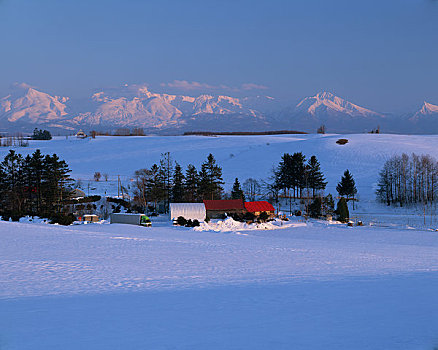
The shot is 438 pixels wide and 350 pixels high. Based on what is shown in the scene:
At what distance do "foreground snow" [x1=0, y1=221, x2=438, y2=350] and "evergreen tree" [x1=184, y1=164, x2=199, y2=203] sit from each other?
123ft

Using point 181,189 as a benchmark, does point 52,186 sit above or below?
above

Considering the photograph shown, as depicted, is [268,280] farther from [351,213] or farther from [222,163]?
[222,163]

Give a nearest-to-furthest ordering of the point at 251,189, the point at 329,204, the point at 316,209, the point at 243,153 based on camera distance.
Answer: the point at 316,209, the point at 329,204, the point at 251,189, the point at 243,153

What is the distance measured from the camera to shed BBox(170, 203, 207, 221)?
4356 centimetres

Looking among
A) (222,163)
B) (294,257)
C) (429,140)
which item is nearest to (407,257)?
(294,257)

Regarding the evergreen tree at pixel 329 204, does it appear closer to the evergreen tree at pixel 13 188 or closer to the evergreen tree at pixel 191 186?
the evergreen tree at pixel 191 186

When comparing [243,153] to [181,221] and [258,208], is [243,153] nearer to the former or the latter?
[258,208]

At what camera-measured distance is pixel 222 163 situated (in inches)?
3748

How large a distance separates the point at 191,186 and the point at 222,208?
10731mm

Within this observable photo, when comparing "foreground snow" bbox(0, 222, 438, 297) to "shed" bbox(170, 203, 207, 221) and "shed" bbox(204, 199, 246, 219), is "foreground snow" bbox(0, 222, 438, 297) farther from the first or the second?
"shed" bbox(204, 199, 246, 219)

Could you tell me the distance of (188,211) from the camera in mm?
44062

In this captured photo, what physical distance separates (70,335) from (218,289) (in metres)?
4.68

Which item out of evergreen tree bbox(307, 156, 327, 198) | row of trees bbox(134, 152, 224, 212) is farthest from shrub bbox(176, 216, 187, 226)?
evergreen tree bbox(307, 156, 327, 198)

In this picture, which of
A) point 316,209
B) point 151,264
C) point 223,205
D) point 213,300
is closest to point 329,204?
point 316,209
